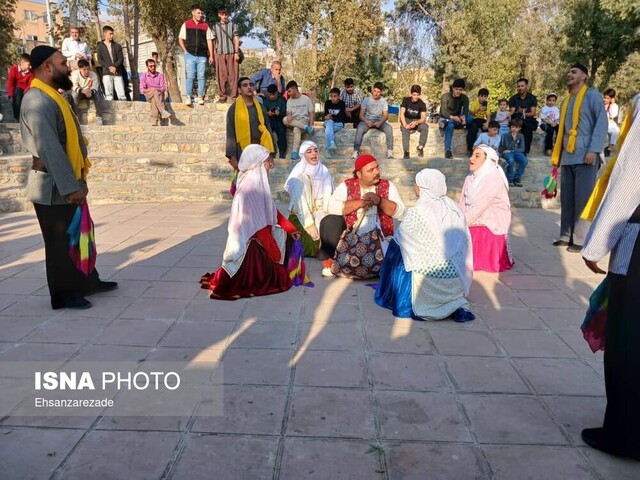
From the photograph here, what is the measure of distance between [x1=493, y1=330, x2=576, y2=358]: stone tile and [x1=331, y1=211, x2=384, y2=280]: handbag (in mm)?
1486

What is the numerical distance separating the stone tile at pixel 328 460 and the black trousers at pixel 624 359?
113cm

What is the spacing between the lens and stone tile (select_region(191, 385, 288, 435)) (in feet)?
8.23

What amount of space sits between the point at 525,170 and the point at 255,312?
8178 millimetres

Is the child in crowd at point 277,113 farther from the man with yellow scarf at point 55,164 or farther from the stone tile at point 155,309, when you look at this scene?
the stone tile at point 155,309

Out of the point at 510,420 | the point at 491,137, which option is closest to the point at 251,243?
the point at 510,420

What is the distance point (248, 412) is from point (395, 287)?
189 centimetres

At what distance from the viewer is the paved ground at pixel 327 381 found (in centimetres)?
227

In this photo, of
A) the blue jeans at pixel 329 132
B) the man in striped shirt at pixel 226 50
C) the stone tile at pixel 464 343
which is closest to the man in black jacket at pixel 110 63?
the man in striped shirt at pixel 226 50

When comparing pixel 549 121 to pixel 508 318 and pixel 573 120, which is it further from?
pixel 508 318

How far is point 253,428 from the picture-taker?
2.51 meters

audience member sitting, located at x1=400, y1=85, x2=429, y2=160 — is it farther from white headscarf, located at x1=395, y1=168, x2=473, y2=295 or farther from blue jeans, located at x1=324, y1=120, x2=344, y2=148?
white headscarf, located at x1=395, y1=168, x2=473, y2=295

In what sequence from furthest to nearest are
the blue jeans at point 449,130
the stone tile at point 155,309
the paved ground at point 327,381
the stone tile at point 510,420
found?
the blue jeans at point 449,130, the stone tile at point 155,309, the stone tile at point 510,420, the paved ground at point 327,381

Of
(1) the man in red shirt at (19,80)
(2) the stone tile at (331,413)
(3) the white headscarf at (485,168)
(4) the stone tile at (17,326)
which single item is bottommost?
(2) the stone tile at (331,413)

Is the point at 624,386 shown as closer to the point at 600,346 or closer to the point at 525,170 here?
the point at 600,346
